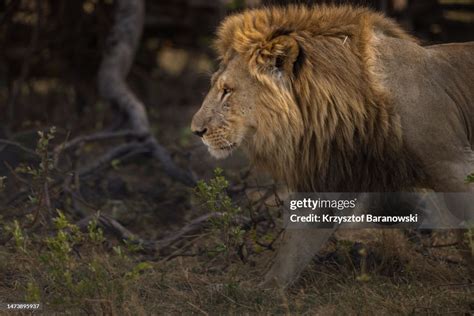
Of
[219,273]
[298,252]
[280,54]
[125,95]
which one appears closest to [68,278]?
[219,273]

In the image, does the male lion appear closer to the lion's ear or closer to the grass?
the lion's ear

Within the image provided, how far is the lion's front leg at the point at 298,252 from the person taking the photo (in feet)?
14.6

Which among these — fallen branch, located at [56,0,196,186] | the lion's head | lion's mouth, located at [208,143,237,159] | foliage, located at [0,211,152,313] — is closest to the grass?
foliage, located at [0,211,152,313]

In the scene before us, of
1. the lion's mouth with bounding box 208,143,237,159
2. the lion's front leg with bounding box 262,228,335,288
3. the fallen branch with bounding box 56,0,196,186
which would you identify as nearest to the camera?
the lion's mouth with bounding box 208,143,237,159

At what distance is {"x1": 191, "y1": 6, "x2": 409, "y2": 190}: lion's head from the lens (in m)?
4.00

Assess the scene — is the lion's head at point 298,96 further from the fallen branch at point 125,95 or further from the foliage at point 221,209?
the fallen branch at point 125,95

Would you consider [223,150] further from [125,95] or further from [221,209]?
[125,95]

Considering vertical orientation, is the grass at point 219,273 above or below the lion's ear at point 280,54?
below

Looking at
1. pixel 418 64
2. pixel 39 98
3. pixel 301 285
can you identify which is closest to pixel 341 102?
pixel 418 64

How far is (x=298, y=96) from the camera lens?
4027mm

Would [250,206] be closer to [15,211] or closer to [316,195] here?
[316,195]

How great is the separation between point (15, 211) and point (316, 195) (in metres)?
2.07

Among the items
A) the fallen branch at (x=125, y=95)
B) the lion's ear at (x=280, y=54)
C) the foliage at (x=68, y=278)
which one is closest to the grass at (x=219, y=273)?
the foliage at (x=68, y=278)

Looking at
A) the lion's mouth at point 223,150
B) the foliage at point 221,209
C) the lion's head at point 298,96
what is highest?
the lion's head at point 298,96
